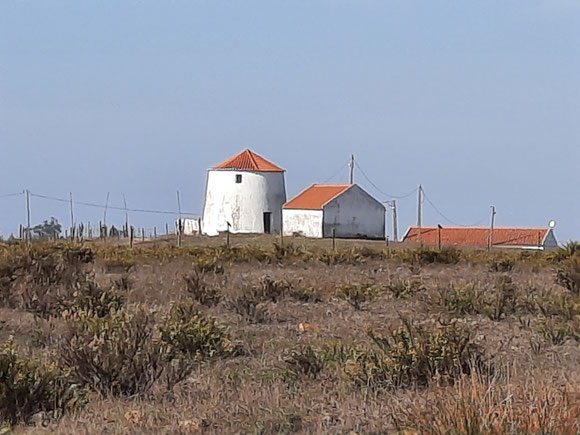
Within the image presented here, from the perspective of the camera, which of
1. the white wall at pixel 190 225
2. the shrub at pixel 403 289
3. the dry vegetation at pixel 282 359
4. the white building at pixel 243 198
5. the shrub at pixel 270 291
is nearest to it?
the dry vegetation at pixel 282 359

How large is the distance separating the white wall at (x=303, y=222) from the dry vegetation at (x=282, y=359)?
37.4 m

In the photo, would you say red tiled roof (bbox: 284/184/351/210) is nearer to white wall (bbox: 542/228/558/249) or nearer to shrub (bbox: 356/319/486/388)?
white wall (bbox: 542/228/558/249)

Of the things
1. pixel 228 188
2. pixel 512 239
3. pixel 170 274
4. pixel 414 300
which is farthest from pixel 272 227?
pixel 414 300

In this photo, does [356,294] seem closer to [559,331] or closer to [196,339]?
[559,331]

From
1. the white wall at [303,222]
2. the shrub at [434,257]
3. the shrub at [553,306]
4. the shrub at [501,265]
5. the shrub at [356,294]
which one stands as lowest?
the shrub at [553,306]

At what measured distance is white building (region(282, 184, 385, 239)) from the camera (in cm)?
5469

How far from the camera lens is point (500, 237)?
56344mm

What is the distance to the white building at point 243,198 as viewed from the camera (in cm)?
5722

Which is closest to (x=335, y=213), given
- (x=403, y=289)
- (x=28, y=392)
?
(x=403, y=289)

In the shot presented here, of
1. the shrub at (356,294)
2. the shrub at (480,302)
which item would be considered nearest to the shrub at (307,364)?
the shrub at (480,302)

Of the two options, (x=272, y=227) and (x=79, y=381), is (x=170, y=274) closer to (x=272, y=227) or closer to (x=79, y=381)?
(x=79, y=381)

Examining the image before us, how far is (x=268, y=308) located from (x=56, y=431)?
8.79 meters

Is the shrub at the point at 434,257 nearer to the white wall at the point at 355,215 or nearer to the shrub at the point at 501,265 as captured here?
the shrub at the point at 501,265

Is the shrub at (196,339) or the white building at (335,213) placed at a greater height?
the white building at (335,213)
